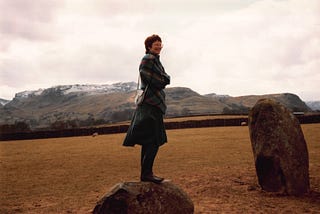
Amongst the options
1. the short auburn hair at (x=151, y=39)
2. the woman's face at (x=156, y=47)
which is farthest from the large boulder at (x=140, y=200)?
the short auburn hair at (x=151, y=39)

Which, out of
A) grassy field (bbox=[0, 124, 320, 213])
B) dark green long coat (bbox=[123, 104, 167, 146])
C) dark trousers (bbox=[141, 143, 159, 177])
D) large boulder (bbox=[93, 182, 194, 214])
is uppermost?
dark green long coat (bbox=[123, 104, 167, 146])

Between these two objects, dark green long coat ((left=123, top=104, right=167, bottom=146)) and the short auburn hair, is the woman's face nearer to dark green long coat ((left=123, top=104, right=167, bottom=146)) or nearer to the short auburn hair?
the short auburn hair

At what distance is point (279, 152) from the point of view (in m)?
11.3

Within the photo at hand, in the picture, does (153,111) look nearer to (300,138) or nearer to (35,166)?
(300,138)

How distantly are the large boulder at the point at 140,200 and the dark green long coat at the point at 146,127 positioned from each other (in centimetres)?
112

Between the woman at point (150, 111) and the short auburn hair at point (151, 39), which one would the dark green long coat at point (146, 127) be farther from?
the short auburn hair at point (151, 39)

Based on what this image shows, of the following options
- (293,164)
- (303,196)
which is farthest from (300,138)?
(303,196)

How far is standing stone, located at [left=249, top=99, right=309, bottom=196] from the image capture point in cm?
→ 1135

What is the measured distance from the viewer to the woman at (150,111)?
314 inches

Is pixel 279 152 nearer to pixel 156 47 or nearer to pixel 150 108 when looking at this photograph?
pixel 150 108

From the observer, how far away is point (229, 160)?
19.0 meters

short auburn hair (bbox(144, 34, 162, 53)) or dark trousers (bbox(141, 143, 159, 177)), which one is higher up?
short auburn hair (bbox(144, 34, 162, 53))

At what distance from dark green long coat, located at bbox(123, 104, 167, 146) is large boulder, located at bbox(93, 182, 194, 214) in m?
1.12

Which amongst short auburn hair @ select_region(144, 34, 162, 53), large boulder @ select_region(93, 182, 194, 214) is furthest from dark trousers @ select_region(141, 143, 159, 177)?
short auburn hair @ select_region(144, 34, 162, 53)
